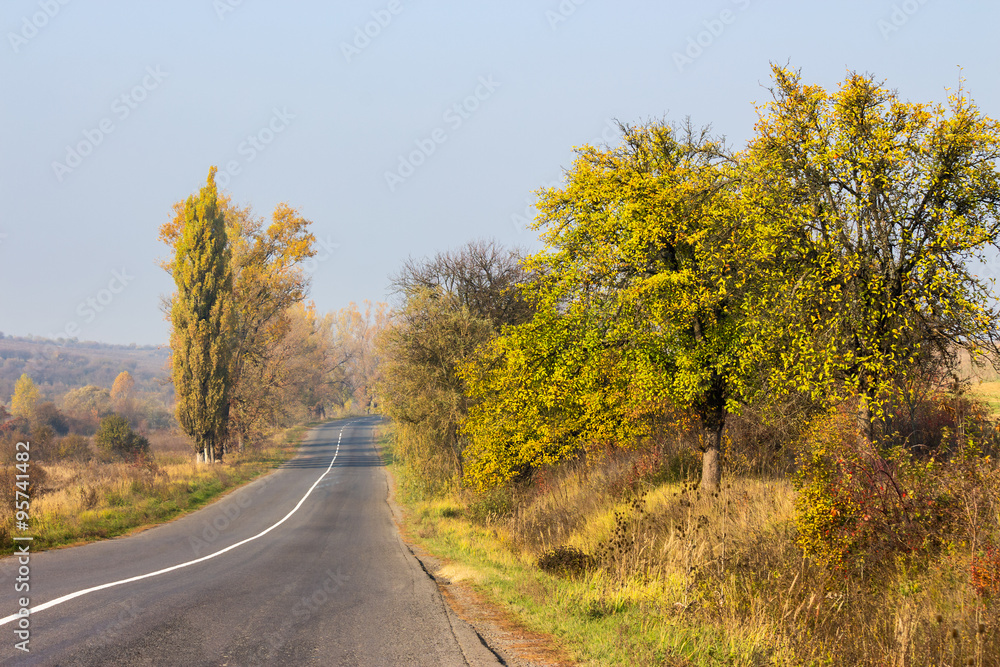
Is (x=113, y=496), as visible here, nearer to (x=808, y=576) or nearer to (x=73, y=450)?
(x=73, y=450)

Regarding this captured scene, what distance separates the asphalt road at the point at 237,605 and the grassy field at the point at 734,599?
4.37 feet

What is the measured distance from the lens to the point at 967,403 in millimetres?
17172

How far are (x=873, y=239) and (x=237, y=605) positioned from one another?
12.2 metres

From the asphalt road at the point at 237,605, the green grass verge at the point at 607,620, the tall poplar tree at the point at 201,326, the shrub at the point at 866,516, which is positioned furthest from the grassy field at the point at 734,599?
the tall poplar tree at the point at 201,326

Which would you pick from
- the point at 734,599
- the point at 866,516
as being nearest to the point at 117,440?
the point at 734,599

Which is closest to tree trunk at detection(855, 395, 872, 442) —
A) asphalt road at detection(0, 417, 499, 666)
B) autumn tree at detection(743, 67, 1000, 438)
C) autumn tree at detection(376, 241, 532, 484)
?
autumn tree at detection(743, 67, 1000, 438)

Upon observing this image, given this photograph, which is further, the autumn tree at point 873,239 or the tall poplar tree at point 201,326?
the tall poplar tree at point 201,326

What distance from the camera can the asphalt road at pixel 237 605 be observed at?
6188mm

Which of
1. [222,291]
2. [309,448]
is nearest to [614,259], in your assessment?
[222,291]

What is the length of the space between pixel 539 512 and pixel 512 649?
1292 cm

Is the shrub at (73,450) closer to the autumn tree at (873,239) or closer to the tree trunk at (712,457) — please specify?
the tree trunk at (712,457)

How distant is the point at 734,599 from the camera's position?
8.09 m

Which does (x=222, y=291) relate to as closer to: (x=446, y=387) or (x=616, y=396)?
(x=446, y=387)

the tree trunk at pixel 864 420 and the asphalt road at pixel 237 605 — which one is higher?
the tree trunk at pixel 864 420
